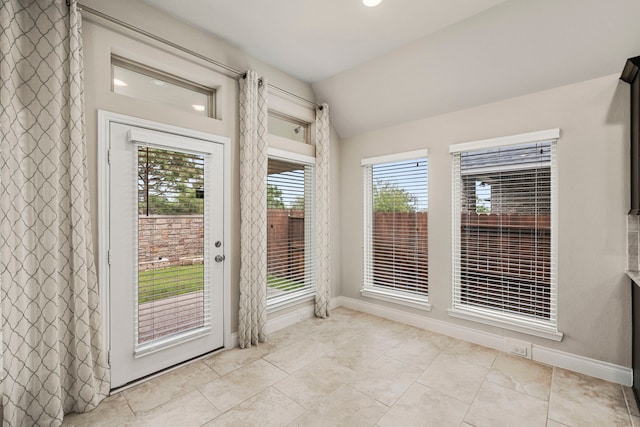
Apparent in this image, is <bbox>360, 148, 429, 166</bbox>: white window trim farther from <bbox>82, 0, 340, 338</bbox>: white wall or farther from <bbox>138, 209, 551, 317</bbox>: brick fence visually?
<bbox>82, 0, 340, 338</bbox>: white wall

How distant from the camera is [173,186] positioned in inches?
97.2

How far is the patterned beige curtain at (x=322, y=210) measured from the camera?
371 centimetres

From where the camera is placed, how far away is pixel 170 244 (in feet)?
8.09

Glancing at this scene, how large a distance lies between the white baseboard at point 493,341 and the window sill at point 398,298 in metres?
0.12

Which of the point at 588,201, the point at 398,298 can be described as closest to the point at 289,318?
the point at 398,298

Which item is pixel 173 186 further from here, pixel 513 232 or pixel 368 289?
pixel 513 232

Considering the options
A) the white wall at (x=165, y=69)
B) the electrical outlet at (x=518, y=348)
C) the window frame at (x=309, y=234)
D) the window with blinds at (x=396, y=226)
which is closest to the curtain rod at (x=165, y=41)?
the white wall at (x=165, y=69)

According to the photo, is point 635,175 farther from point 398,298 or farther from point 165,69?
point 165,69

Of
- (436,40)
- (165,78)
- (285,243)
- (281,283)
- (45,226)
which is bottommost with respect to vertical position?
(281,283)

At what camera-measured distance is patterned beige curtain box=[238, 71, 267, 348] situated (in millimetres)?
2863

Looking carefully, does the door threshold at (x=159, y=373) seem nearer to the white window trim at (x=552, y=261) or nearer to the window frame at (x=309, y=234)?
the window frame at (x=309, y=234)

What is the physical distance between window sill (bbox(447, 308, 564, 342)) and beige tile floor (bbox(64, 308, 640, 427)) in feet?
0.86

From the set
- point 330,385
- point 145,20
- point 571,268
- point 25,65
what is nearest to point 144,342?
point 330,385

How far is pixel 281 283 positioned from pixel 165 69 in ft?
8.02
